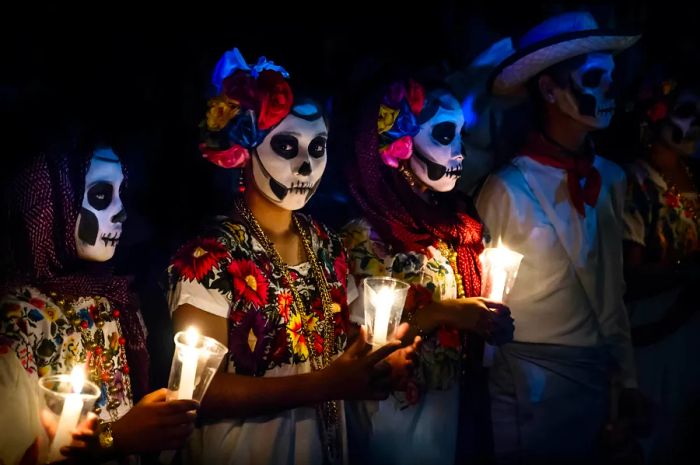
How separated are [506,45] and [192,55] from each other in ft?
7.01

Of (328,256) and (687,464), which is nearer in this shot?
(328,256)

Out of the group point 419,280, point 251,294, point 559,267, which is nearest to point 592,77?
point 559,267

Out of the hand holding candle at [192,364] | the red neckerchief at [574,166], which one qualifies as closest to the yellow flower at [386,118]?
the red neckerchief at [574,166]

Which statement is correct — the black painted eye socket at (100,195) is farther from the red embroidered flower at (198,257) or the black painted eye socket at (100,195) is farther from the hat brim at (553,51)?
the hat brim at (553,51)

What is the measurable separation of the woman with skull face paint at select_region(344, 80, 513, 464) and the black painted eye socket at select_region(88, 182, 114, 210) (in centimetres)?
118

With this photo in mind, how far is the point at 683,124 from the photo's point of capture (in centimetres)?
456

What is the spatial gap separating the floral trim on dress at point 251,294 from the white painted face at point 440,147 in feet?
2.81

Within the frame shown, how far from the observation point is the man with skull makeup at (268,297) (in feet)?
8.42

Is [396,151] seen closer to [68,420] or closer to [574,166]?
[574,166]

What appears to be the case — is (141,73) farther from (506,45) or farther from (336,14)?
(506,45)

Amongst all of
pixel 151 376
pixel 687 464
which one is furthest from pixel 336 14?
pixel 687 464

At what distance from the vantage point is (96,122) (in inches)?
103

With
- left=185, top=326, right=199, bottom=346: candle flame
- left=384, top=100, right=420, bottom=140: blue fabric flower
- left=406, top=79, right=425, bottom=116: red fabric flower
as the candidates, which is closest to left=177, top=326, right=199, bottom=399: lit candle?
left=185, top=326, right=199, bottom=346: candle flame

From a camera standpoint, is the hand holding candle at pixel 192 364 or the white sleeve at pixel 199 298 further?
the white sleeve at pixel 199 298
